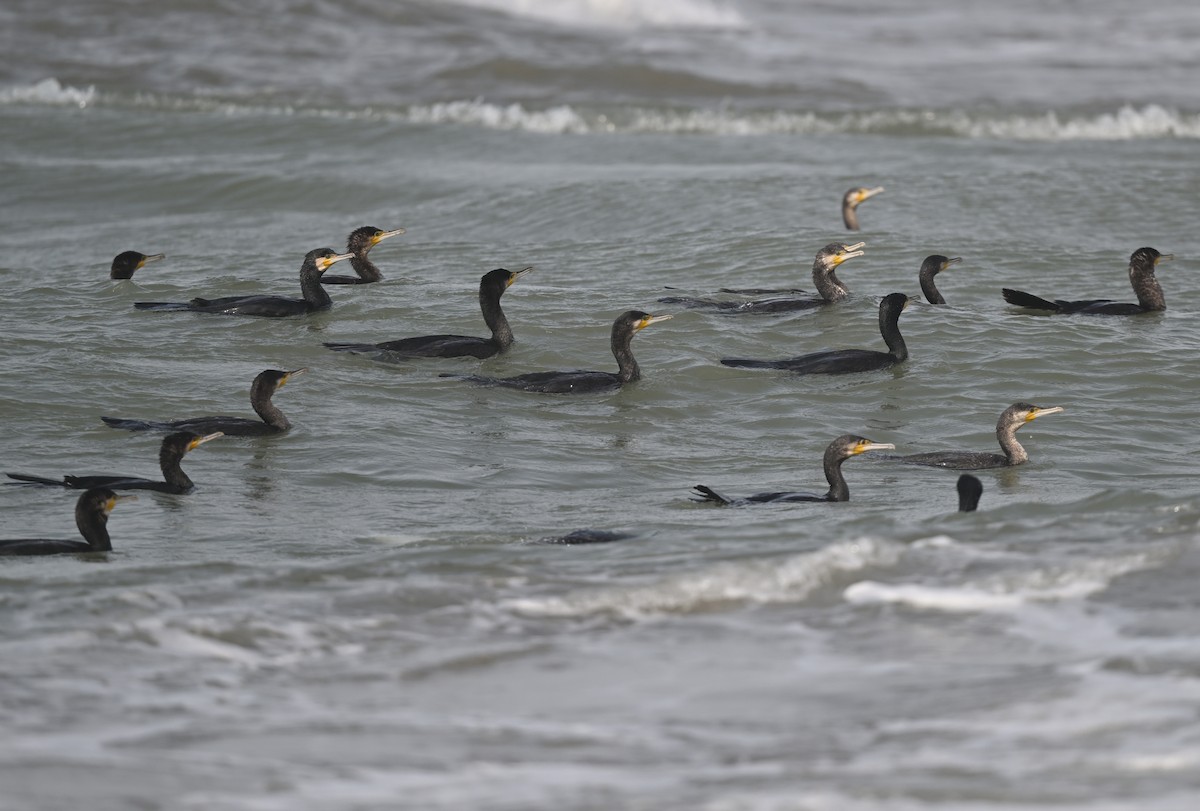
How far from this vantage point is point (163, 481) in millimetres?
10727

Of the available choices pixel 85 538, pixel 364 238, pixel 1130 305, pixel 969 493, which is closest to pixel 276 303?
pixel 364 238

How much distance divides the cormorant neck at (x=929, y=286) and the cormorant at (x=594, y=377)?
3.13 m

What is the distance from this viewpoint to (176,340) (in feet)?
48.5

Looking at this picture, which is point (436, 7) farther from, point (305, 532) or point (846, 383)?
point (305, 532)

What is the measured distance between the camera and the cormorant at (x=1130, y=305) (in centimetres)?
1541

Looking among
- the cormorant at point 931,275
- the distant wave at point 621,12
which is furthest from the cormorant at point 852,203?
the distant wave at point 621,12

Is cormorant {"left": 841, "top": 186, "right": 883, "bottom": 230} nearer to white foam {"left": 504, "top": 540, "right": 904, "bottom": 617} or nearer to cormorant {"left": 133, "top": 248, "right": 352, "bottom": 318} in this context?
cormorant {"left": 133, "top": 248, "right": 352, "bottom": 318}

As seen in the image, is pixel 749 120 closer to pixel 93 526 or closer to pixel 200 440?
pixel 200 440

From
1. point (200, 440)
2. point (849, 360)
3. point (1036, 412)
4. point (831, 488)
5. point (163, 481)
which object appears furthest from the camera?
point (849, 360)

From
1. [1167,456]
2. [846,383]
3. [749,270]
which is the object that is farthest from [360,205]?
[1167,456]

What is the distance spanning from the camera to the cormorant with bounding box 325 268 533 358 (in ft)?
46.9

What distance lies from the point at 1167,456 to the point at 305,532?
5518mm

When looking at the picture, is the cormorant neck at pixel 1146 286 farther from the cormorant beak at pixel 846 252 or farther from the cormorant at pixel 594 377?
the cormorant at pixel 594 377

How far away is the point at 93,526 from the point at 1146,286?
9888 mm
